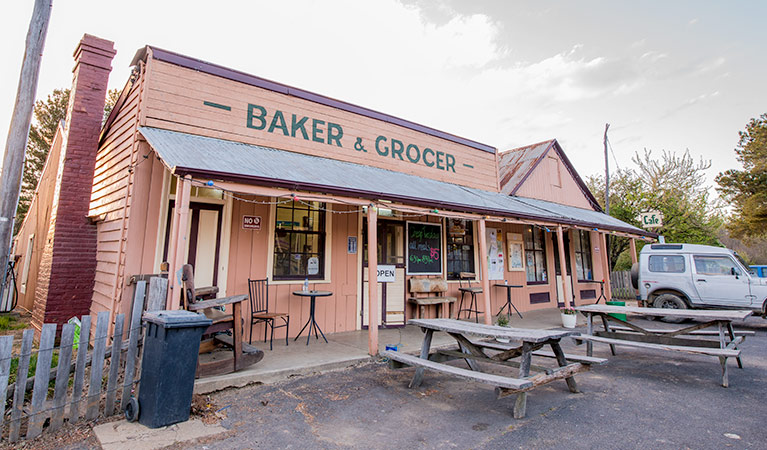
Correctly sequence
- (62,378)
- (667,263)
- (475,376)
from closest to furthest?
(62,378) → (475,376) → (667,263)

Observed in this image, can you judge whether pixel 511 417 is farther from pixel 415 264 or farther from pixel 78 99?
pixel 78 99

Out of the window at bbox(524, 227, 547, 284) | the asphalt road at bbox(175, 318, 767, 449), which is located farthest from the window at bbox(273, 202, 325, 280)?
the window at bbox(524, 227, 547, 284)

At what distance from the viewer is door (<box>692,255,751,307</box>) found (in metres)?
8.79

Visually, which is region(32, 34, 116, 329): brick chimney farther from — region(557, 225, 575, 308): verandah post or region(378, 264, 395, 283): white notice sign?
region(557, 225, 575, 308): verandah post

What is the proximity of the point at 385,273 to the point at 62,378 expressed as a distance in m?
5.59

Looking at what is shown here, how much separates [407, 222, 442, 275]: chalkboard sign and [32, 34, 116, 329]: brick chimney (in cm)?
607

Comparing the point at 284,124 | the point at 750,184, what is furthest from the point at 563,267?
the point at 750,184

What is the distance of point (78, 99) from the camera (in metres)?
6.58

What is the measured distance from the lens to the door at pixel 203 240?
19.0 feet

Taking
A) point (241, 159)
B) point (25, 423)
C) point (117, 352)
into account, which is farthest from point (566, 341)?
point (25, 423)

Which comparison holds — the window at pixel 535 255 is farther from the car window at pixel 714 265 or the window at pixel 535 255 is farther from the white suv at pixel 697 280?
the car window at pixel 714 265

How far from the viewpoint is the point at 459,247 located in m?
9.49

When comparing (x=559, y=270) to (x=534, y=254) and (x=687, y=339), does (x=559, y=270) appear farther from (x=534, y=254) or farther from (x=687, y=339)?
(x=687, y=339)

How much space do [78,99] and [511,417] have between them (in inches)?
327
